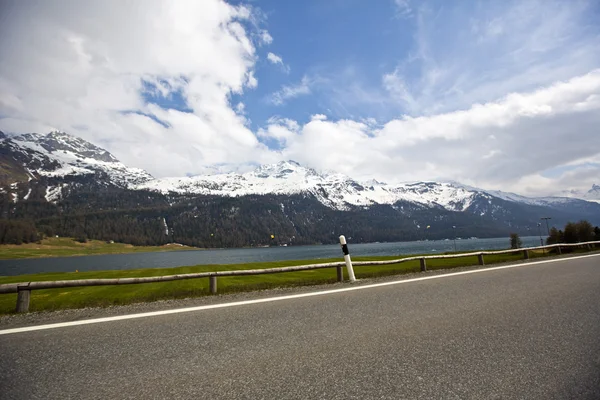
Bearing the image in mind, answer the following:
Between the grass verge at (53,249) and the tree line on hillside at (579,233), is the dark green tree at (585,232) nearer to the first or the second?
the tree line on hillside at (579,233)

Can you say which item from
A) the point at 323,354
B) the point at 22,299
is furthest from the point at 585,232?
the point at 22,299

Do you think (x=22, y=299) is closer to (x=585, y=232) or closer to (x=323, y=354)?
(x=323, y=354)

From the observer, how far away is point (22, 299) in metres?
6.76

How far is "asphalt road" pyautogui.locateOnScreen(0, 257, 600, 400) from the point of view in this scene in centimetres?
281

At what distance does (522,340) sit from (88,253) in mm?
214062

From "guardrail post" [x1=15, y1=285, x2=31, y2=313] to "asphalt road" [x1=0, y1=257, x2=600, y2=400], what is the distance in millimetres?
3192

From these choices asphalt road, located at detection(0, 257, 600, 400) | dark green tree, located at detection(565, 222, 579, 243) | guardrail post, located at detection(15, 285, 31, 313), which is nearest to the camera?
asphalt road, located at detection(0, 257, 600, 400)

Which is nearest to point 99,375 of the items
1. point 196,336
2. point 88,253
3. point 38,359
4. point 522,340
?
point 38,359

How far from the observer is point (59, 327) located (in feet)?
15.2

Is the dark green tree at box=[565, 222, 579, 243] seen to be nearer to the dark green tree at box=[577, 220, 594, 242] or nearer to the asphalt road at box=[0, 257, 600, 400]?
the dark green tree at box=[577, 220, 594, 242]

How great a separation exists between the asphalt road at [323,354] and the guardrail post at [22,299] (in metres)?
3.19

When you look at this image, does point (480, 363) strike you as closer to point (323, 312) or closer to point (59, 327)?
point (323, 312)

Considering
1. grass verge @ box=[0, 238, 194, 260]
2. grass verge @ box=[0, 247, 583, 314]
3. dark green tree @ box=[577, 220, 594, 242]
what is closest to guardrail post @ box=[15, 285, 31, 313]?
grass verge @ box=[0, 247, 583, 314]

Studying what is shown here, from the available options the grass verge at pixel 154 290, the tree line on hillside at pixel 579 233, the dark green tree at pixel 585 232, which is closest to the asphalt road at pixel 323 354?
the grass verge at pixel 154 290
